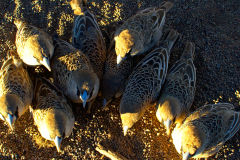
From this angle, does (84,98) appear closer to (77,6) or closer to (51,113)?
(51,113)

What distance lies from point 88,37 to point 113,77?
3.30 feet

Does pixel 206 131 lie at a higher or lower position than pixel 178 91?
lower

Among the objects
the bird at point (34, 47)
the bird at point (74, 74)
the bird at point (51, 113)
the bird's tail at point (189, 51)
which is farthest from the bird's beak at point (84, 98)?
the bird's tail at point (189, 51)

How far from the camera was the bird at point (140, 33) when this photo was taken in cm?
399

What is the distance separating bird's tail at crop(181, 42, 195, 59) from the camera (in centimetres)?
445

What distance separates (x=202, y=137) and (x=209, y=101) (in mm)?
1231

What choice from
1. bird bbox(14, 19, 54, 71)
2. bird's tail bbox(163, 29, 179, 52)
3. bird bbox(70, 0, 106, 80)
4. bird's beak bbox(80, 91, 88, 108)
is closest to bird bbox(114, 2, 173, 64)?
bird's tail bbox(163, 29, 179, 52)

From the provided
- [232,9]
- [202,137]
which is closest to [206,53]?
[232,9]

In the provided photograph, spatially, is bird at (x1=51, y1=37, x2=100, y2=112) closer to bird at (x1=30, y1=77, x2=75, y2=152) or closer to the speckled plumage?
bird at (x1=30, y1=77, x2=75, y2=152)

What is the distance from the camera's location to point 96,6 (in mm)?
5164

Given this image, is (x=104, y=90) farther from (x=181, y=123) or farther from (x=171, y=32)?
(x=171, y=32)

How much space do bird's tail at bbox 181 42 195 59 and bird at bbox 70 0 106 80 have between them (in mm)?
1678

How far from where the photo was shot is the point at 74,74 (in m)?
3.78

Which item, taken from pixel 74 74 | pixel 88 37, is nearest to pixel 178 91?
pixel 74 74
